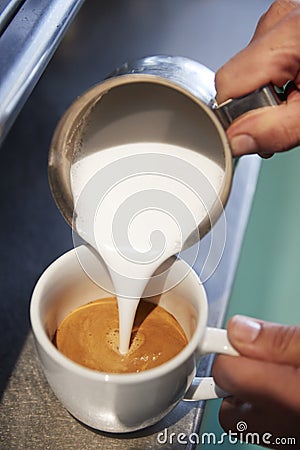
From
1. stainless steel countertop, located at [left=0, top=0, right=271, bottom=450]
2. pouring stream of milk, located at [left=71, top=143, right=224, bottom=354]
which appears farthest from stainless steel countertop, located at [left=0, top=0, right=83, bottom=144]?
pouring stream of milk, located at [left=71, top=143, right=224, bottom=354]

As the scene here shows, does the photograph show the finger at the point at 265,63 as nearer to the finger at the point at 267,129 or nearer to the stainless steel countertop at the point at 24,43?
the finger at the point at 267,129

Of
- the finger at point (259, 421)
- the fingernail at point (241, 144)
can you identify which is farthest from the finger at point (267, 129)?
the finger at point (259, 421)

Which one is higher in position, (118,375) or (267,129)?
(267,129)

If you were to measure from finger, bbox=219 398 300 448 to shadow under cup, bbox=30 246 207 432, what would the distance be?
77mm

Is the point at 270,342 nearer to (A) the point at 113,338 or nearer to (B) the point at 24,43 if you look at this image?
(A) the point at 113,338

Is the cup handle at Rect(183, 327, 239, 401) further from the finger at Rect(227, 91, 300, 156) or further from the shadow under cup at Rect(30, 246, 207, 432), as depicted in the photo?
the finger at Rect(227, 91, 300, 156)

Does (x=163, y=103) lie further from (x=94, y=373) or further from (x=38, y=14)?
(x=94, y=373)

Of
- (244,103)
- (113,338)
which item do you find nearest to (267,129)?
(244,103)

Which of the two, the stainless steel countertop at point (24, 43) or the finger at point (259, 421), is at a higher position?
the stainless steel countertop at point (24, 43)

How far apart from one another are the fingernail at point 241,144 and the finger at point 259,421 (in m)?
0.26

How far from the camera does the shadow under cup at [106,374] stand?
1.91 ft

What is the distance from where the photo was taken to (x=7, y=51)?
69 cm

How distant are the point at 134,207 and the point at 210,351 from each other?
0.68 ft

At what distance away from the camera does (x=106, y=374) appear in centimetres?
57
